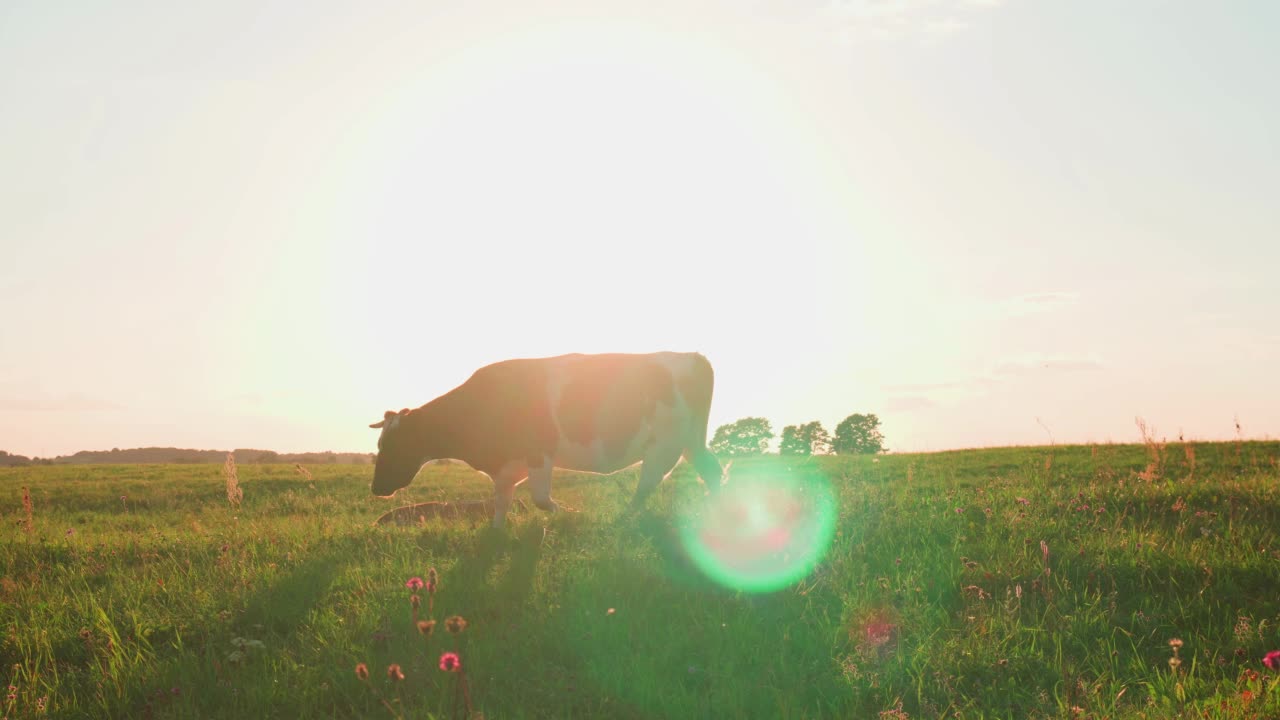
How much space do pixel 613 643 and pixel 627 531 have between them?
347 cm

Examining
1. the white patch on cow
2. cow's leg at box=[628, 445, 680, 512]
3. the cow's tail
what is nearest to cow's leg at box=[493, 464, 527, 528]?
the white patch on cow

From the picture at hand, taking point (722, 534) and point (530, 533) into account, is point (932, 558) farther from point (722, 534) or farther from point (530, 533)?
point (530, 533)

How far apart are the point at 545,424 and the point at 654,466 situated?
6.21 ft

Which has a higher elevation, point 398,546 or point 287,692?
point 398,546

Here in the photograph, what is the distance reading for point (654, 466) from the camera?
467 inches

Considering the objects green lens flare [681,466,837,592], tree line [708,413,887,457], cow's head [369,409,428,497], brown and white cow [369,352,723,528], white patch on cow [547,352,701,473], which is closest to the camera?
green lens flare [681,466,837,592]

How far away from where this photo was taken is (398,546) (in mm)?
8781

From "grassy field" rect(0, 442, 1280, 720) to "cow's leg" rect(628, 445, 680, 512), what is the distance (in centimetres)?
160

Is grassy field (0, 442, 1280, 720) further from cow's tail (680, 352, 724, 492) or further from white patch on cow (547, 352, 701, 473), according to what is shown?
cow's tail (680, 352, 724, 492)

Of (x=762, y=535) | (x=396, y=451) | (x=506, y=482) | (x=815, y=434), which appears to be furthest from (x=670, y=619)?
(x=815, y=434)

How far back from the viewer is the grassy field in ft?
16.5

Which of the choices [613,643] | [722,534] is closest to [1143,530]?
[722,534]

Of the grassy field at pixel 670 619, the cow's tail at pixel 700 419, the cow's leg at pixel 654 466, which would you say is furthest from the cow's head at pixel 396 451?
the cow's tail at pixel 700 419

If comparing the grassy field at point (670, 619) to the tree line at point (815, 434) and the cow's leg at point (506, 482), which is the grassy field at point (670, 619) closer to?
the cow's leg at point (506, 482)
